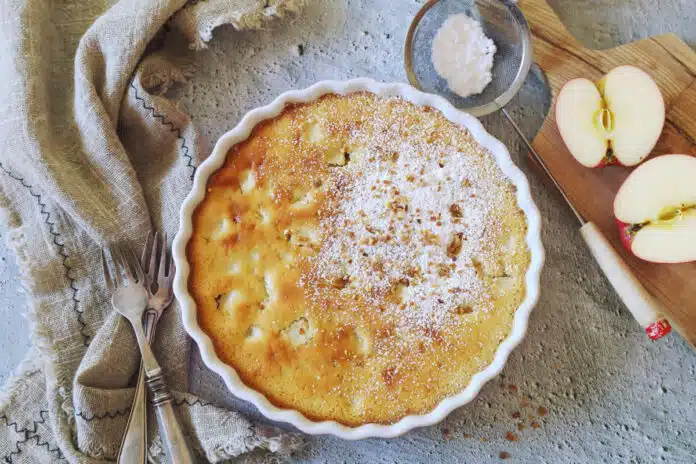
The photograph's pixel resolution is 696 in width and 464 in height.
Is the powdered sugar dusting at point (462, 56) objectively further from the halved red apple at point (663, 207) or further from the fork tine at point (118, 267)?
the fork tine at point (118, 267)

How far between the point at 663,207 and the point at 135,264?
135 cm

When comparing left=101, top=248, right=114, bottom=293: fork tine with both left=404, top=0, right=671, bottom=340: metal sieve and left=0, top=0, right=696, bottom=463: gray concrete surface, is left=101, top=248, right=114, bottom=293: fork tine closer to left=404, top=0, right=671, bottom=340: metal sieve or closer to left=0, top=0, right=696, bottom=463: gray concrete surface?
left=0, top=0, right=696, bottom=463: gray concrete surface

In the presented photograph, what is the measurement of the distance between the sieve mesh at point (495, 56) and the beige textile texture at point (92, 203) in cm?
38

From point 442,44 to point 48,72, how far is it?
3.58ft

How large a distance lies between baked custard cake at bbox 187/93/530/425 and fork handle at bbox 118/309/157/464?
0.70ft

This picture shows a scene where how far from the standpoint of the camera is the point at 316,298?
145cm

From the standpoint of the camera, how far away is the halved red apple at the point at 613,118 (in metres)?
1.56

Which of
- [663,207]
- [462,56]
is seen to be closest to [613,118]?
[663,207]

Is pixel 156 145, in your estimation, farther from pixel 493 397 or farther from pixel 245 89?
pixel 493 397

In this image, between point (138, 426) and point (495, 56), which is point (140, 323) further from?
point (495, 56)

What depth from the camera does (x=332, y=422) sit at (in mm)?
1421

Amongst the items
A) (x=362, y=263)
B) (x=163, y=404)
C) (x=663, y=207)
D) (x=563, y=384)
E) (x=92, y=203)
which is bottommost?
(x=563, y=384)

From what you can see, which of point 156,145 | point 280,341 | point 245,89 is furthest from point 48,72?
point 280,341

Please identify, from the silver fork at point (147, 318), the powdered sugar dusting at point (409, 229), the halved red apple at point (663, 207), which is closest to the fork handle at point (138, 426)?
the silver fork at point (147, 318)
